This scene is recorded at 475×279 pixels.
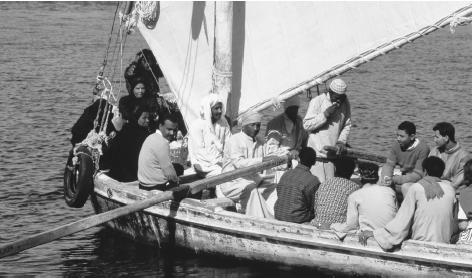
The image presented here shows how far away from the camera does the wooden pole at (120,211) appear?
1347 centimetres

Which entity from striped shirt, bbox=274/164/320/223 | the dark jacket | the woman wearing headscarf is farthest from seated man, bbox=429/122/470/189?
the dark jacket

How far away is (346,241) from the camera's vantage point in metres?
13.8

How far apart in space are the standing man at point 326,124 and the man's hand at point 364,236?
2.26 m

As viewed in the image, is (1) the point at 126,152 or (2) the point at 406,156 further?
(1) the point at 126,152

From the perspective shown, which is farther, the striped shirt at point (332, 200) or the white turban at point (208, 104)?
the white turban at point (208, 104)

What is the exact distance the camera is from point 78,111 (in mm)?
29328

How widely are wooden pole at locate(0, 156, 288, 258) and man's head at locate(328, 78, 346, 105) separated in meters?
1.12

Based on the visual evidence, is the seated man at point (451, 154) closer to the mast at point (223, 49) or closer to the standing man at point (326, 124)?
the standing man at point (326, 124)

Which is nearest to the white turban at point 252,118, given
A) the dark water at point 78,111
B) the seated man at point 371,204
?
the dark water at point 78,111

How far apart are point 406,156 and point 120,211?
4043 mm

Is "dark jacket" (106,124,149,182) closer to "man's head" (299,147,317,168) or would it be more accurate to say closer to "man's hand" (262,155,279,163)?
"man's hand" (262,155,279,163)

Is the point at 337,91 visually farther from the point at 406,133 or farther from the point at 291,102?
the point at 406,133

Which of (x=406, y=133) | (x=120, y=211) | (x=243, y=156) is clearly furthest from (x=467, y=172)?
(x=120, y=211)

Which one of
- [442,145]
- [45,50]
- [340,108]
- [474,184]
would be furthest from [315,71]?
[45,50]
